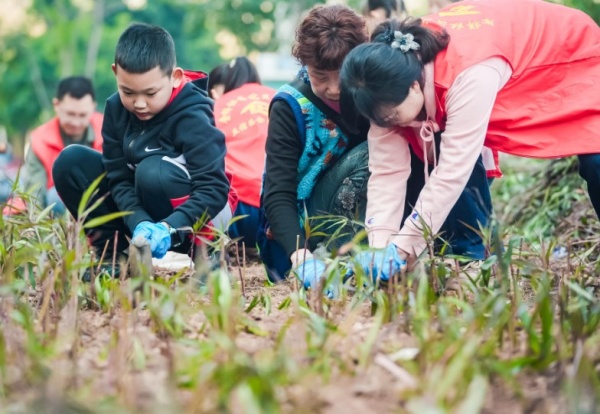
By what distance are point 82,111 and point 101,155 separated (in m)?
2.30

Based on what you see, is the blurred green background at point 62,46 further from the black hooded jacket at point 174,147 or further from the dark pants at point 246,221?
the black hooded jacket at point 174,147

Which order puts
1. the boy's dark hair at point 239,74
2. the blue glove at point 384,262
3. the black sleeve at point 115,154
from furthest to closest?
1. the boy's dark hair at point 239,74
2. the black sleeve at point 115,154
3. the blue glove at point 384,262

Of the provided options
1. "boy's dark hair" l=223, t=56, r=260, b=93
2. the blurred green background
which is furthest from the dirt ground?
the blurred green background

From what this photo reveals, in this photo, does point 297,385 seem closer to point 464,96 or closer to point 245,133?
point 464,96

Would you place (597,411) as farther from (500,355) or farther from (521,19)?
(521,19)

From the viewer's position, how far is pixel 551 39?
2.81 metres

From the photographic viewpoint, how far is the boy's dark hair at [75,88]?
5660mm

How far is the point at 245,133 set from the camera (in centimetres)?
409

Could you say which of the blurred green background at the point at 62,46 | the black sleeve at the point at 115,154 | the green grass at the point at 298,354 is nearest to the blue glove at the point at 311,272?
the green grass at the point at 298,354

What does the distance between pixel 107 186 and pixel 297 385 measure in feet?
6.32

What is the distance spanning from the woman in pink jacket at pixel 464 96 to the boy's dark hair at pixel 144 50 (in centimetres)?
80

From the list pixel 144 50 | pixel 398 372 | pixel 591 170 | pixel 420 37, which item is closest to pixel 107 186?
pixel 144 50

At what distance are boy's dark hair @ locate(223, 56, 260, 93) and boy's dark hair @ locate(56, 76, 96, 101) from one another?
5.00 ft

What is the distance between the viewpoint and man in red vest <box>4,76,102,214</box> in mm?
5371
